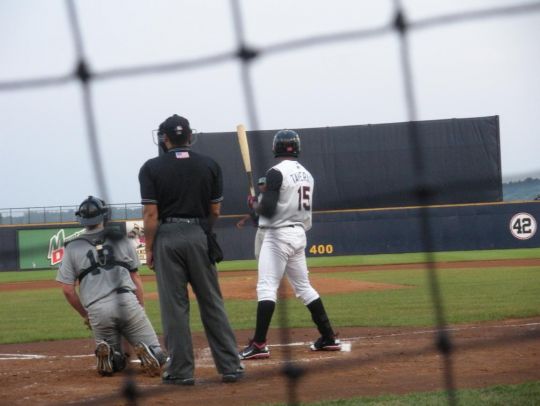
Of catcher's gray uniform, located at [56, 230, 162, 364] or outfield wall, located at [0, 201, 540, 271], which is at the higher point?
outfield wall, located at [0, 201, 540, 271]

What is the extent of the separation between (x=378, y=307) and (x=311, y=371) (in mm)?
5317

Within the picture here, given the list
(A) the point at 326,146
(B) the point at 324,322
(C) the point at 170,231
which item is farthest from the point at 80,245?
(A) the point at 326,146

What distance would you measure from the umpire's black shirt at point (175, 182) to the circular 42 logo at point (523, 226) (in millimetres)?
20368

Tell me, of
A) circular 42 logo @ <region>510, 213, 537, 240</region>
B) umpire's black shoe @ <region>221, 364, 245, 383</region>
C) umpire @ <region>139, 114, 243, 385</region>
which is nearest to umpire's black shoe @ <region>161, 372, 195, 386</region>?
umpire @ <region>139, 114, 243, 385</region>

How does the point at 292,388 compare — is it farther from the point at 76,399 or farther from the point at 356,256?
the point at 356,256

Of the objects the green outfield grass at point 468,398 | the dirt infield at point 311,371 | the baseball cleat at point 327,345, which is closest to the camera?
the green outfield grass at point 468,398

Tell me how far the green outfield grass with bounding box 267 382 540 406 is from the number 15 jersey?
1.76 metres

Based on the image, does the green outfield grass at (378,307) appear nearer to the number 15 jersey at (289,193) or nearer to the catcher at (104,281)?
the number 15 jersey at (289,193)

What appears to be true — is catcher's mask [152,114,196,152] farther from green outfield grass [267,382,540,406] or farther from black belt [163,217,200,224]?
green outfield grass [267,382,540,406]

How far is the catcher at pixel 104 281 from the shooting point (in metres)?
6.03

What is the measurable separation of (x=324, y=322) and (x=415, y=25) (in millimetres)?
2696

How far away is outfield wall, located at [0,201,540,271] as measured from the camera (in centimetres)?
2409

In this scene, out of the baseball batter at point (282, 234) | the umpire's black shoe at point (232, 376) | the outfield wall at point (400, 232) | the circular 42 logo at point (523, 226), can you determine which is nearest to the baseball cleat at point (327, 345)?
the baseball batter at point (282, 234)

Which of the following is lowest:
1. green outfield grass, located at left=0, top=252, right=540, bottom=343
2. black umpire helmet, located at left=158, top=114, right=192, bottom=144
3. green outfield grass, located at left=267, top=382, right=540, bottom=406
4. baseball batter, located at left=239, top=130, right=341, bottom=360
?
green outfield grass, located at left=267, top=382, right=540, bottom=406
